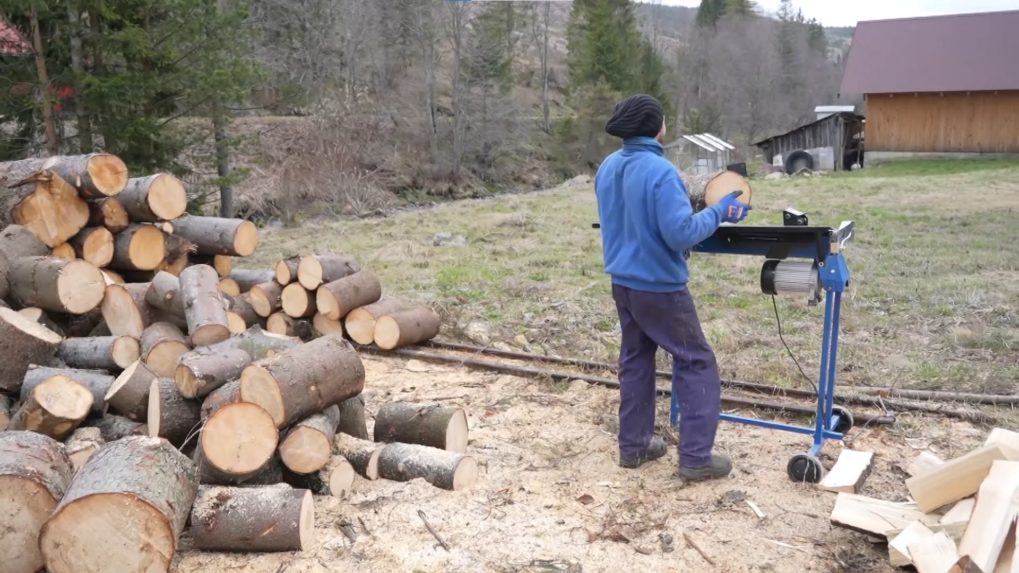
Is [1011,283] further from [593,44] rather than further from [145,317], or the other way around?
[593,44]

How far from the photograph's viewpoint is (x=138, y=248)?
6.75 m

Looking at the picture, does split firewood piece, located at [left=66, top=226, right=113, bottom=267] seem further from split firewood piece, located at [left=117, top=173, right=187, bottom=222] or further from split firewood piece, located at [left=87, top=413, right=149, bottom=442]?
split firewood piece, located at [left=87, top=413, right=149, bottom=442]

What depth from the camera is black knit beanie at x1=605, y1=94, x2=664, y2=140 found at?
4.18m

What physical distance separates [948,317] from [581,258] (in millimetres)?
5187

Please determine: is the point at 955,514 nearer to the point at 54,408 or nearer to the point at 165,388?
the point at 165,388

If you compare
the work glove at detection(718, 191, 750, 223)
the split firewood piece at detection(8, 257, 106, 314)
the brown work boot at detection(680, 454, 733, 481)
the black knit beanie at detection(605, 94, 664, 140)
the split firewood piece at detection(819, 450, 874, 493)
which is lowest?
the brown work boot at detection(680, 454, 733, 481)

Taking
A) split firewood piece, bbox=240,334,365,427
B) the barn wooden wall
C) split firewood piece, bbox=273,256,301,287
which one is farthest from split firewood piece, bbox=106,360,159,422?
the barn wooden wall

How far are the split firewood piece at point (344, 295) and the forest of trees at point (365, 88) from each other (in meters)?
5.37

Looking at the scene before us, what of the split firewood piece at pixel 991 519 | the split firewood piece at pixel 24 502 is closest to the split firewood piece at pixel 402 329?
the split firewood piece at pixel 24 502

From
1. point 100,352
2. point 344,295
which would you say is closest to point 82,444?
point 100,352

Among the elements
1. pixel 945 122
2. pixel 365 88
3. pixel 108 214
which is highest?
pixel 365 88

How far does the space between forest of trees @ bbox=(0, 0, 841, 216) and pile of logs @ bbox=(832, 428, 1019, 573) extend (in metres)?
10.4

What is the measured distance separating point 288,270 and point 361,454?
3550 millimetres

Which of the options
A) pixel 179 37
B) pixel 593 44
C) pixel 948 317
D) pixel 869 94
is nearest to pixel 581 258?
pixel 948 317
